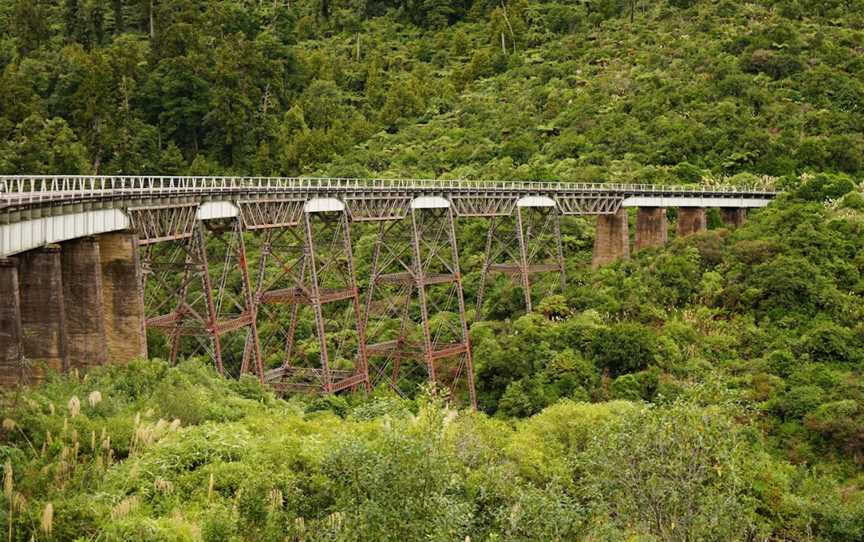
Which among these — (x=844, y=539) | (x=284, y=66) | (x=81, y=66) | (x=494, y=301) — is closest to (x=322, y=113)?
(x=284, y=66)

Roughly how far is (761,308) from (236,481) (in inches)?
1212

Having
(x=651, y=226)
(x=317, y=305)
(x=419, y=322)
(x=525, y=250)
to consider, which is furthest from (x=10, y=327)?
(x=651, y=226)

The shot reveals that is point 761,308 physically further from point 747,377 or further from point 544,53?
point 544,53

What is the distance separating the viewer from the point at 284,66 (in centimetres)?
8744

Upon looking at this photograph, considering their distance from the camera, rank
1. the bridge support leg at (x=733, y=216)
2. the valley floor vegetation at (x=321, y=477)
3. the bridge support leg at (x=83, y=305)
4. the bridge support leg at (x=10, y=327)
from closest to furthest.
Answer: the valley floor vegetation at (x=321, y=477) → the bridge support leg at (x=10, y=327) → the bridge support leg at (x=83, y=305) → the bridge support leg at (x=733, y=216)

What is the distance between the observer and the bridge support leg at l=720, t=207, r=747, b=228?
5825 centimetres

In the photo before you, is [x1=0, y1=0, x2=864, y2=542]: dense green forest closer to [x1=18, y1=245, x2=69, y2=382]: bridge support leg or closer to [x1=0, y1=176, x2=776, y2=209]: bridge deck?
[x1=18, y1=245, x2=69, y2=382]: bridge support leg

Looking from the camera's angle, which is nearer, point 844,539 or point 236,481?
point 236,481

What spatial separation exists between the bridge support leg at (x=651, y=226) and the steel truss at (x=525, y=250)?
4.49 metres

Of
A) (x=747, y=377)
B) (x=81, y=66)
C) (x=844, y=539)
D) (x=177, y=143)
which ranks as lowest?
(x=844, y=539)

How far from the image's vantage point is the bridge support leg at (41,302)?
24.8 metres

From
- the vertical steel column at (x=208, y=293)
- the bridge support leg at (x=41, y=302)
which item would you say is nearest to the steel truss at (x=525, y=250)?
Answer: the vertical steel column at (x=208, y=293)

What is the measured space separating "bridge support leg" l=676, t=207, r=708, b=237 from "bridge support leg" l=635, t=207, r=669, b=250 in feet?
5.62

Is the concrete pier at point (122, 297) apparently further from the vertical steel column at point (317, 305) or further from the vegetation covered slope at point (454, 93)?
the vegetation covered slope at point (454, 93)
